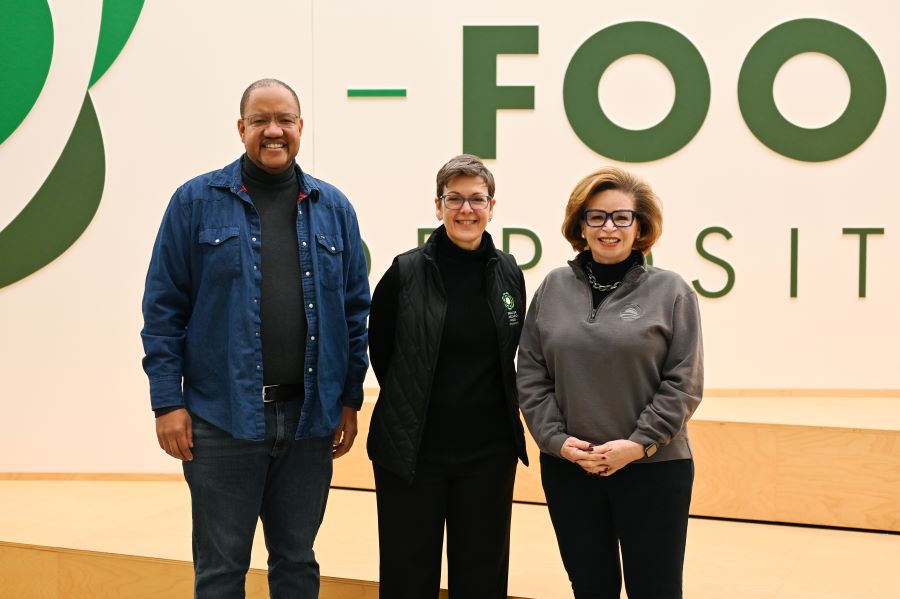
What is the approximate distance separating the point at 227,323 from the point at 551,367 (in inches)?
31.7

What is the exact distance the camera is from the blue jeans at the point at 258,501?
2217 mm

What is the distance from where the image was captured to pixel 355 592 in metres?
2.88

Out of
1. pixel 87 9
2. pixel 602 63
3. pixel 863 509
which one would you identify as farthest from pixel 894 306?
pixel 87 9

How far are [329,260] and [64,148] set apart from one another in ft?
8.12

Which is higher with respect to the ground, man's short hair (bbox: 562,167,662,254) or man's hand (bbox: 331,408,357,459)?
man's short hair (bbox: 562,167,662,254)

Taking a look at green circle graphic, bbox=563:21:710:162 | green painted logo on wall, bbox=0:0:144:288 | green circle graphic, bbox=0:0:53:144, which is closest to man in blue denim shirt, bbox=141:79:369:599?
green circle graphic, bbox=563:21:710:162

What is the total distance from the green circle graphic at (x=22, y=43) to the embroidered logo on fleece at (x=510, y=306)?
2918mm

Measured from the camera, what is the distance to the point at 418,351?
2275mm

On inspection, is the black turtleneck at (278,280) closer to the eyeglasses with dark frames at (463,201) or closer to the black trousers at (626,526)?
the eyeglasses with dark frames at (463,201)

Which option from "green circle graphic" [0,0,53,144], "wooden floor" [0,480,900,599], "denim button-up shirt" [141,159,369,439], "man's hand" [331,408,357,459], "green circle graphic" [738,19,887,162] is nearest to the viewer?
"denim button-up shirt" [141,159,369,439]

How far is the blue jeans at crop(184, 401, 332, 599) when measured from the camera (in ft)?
7.27

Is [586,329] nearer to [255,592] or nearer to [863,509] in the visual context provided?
[255,592]

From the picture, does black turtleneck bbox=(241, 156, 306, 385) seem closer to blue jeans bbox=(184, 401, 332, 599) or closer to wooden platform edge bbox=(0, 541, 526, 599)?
blue jeans bbox=(184, 401, 332, 599)

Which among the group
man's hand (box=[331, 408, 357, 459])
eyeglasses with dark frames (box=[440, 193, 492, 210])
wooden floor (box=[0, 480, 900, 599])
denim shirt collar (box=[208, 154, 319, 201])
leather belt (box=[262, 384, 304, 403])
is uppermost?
denim shirt collar (box=[208, 154, 319, 201])
